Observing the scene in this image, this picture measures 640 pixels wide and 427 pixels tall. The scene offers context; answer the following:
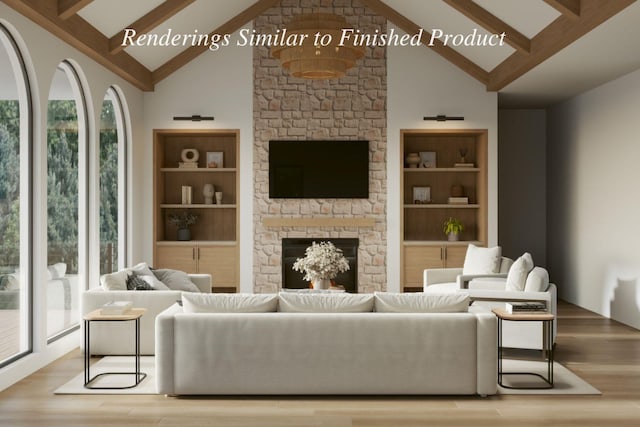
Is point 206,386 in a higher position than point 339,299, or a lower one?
lower

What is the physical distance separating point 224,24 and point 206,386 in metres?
5.83

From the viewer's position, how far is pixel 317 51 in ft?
20.4

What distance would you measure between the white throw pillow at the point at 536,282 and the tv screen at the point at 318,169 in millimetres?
3427

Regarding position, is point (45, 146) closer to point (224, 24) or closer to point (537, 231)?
point (224, 24)

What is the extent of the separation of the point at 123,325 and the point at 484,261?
3.88m

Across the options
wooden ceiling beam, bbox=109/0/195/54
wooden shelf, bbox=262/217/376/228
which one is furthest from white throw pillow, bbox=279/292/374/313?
wooden shelf, bbox=262/217/376/228

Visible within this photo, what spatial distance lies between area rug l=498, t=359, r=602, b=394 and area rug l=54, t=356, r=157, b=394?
8.27 feet

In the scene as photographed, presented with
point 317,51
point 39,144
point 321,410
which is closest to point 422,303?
point 321,410

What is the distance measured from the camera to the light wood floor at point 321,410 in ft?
14.0

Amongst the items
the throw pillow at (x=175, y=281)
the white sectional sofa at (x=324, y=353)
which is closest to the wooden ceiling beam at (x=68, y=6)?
the throw pillow at (x=175, y=281)

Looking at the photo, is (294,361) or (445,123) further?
(445,123)

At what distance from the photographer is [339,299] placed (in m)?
4.84

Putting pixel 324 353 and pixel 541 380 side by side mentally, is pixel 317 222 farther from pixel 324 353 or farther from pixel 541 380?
pixel 324 353

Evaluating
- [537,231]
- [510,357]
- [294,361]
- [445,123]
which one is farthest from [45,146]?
[537,231]
